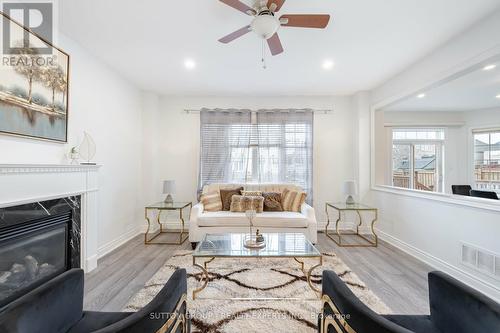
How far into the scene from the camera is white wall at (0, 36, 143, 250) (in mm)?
2293

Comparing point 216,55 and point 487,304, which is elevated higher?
point 216,55

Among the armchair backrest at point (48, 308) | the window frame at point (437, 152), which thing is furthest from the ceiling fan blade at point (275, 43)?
the window frame at point (437, 152)

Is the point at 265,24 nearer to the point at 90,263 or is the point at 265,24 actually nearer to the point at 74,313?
the point at 74,313

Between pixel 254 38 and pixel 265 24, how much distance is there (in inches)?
32.7

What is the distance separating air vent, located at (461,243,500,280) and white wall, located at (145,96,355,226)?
6.77 feet

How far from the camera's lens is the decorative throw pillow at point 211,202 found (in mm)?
3652

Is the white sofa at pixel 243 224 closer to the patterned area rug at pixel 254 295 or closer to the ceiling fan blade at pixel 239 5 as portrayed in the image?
the patterned area rug at pixel 254 295

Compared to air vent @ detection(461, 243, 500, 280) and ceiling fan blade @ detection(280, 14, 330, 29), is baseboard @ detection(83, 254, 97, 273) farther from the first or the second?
air vent @ detection(461, 243, 500, 280)

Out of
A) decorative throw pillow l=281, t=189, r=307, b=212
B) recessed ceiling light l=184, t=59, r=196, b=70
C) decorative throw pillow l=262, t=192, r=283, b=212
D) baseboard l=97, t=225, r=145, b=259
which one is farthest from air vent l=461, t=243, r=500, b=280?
baseboard l=97, t=225, r=145, b=259

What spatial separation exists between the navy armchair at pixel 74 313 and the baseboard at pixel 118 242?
2103 millimetres

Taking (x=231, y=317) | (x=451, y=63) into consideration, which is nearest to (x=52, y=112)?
(x=231, y=317)

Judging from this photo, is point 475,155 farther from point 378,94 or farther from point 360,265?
point 360,265

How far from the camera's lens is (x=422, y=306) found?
6.52 feet

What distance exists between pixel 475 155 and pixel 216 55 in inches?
239
